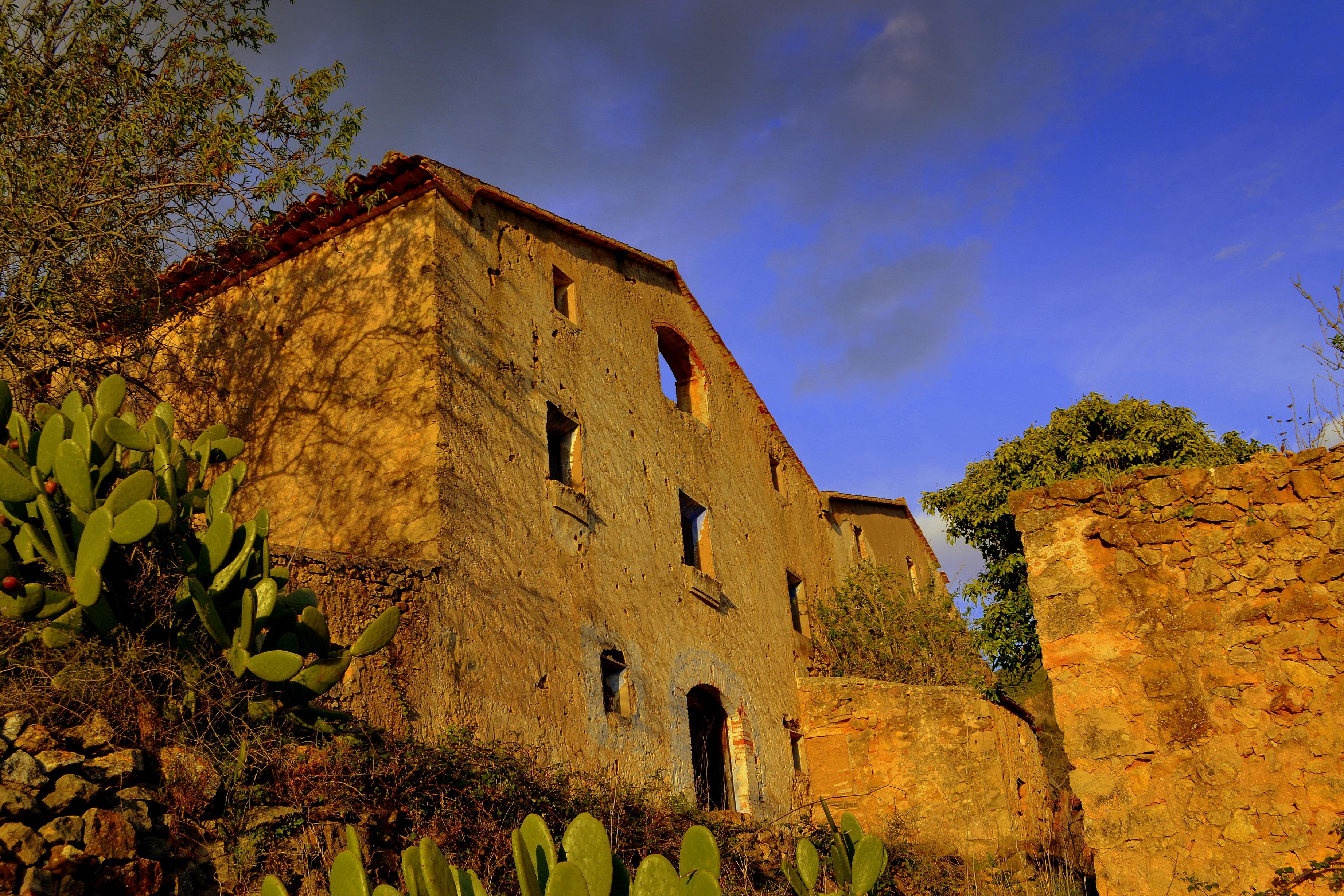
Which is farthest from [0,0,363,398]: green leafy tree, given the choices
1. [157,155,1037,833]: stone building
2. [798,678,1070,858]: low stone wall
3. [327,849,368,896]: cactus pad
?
[798,678,1070,858]: low stone wall

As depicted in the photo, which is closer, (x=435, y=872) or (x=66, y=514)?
(x=435, y=872)

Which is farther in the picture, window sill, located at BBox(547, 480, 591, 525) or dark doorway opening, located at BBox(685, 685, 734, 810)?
dark doorway opening, located at BBox(685, 685, 734, 810)

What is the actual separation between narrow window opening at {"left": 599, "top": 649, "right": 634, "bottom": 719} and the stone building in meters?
0.03

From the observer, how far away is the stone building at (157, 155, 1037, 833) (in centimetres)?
847

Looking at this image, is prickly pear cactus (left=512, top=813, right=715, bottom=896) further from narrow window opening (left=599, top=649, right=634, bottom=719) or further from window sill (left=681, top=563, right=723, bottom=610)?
window sill (left=681, top=563, right=723, bottom=610)

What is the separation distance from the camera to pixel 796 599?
15.8m

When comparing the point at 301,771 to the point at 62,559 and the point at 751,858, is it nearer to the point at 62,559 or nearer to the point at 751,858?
the point at 62,559

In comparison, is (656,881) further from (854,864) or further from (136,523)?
(136,523)

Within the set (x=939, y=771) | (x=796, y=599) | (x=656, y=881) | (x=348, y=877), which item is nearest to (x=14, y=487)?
(x=348, y=877)

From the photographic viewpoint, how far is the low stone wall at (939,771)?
1191 centimetres

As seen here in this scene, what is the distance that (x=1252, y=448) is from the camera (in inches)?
680

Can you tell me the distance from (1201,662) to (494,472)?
234 inches

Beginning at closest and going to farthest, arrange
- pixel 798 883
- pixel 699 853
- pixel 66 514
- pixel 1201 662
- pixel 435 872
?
pixel 435 872
pixel 699 853
pixel 798 883
pixel 66 514
pixel 1201 662

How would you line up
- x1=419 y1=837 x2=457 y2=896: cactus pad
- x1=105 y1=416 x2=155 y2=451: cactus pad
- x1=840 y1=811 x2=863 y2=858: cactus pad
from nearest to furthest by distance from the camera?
x1=419 y1=837 x2=457 y2=896: cactus pad → x1=105 y1=416 x2=155 y2=451: cactus pad → x1=840 y1=811 x2=863 y2=858: cactus pad
